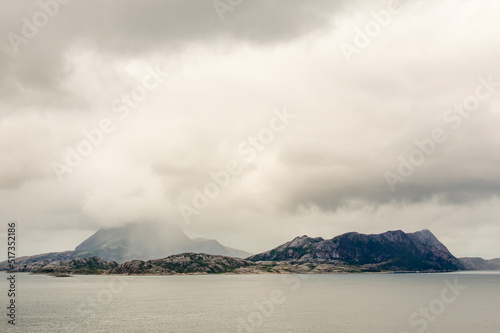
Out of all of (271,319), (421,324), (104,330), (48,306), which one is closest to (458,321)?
(421,324)

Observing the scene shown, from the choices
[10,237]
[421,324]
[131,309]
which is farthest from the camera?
[131,309]

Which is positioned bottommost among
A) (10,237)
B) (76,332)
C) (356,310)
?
(356,310)

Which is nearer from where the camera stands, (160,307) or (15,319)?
(15,319)

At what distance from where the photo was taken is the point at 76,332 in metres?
108

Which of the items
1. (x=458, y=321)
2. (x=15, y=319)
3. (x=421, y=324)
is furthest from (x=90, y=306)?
(x=458, y=321)

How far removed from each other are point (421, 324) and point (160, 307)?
113674 millimetres

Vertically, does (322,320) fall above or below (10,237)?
below

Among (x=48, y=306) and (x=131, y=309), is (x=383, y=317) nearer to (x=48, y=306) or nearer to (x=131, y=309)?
(x=131, y=309)

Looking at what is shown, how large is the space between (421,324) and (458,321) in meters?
17.8

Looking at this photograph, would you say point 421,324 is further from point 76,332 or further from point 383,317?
point 76,332

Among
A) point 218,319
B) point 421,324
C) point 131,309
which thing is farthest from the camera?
point 131,309

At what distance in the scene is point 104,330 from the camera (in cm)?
11162

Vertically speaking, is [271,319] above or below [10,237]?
below

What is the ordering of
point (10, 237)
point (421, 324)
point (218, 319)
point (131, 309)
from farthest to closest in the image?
point (131, 309), point (218, 319), point (421, 324), point (10, 237)
